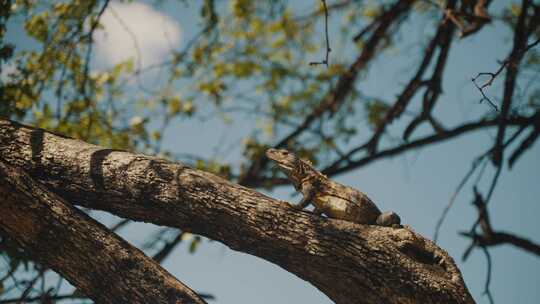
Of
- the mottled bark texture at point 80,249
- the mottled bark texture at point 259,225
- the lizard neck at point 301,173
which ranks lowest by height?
the mottled bark texture at point 80,249

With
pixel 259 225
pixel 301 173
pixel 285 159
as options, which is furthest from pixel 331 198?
pixel 259 225

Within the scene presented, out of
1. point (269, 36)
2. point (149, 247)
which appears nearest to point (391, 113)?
point (269, 36)

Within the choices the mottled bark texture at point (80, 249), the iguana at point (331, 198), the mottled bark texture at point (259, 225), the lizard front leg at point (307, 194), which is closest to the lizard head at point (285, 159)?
the iguana at point (331, 198)

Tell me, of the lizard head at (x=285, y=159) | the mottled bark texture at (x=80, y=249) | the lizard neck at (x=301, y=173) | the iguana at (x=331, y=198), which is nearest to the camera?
the mottled bark texture at (x=80, y=249)

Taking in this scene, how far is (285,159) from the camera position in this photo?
18.1 ft

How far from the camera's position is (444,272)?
391 cm

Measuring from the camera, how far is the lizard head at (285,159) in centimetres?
542

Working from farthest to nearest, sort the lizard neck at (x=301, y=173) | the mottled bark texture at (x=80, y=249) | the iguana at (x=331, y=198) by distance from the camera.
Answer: the lizard neck at (x=301, y=173)
the iguana at (x=331, y=198)
the mottled bark texture at (x=80, y=249)

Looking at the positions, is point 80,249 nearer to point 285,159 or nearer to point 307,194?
point 307,194

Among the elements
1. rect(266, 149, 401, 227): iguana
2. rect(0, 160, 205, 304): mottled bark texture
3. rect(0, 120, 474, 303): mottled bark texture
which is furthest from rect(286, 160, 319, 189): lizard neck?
rect(0, 160, 205, 304): mottled bark texture

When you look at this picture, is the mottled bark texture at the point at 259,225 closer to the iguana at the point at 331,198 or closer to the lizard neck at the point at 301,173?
the iguana at the point at 331,198

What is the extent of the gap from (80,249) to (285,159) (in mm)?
2289

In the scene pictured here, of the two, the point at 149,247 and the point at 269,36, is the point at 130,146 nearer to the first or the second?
the point at 149,247

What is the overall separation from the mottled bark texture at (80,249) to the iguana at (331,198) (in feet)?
3.75
